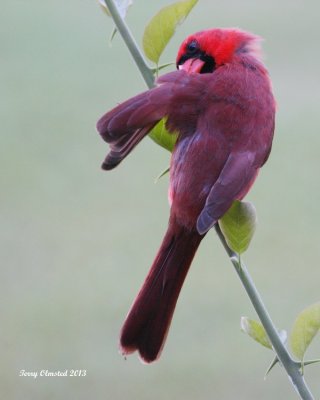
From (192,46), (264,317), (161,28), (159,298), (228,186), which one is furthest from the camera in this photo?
(192,46)

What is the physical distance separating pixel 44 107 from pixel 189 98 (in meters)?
6.68

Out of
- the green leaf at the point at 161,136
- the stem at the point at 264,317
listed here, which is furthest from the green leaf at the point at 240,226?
the green leaf at the point at 161,136

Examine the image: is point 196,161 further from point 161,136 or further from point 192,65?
point 192,65

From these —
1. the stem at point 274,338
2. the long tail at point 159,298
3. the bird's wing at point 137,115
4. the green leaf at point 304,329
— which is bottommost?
the long tail at point 159,298

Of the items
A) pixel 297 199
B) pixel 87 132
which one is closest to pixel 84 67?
pixel 87 132

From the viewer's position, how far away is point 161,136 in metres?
1.46

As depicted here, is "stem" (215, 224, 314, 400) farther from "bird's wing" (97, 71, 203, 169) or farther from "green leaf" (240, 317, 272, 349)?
"bird's wing" (97, 71, 203, 169)

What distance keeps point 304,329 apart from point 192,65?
0.69 m

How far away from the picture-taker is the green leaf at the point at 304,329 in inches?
50.4

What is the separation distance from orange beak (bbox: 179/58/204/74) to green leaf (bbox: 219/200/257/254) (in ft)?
1.66

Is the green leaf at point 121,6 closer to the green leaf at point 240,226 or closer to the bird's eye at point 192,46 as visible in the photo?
the green leaf at point 240,226

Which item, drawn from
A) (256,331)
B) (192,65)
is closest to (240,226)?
(256,331)

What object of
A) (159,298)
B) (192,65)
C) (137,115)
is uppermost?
(137,115)

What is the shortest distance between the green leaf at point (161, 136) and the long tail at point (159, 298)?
0.24 meters
